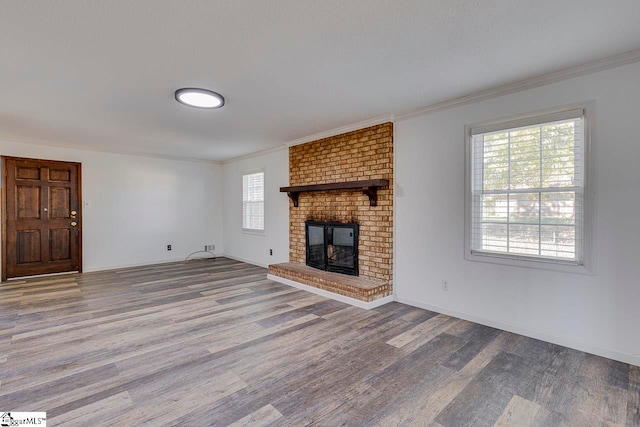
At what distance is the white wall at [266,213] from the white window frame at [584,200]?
325 cm

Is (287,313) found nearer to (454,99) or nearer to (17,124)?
(454,99)

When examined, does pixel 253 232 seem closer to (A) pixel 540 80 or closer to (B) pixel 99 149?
(B) pixel 99 149

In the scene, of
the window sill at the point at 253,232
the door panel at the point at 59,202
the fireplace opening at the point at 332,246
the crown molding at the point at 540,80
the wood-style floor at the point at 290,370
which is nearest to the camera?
the wood-style floor at the point at 290,370

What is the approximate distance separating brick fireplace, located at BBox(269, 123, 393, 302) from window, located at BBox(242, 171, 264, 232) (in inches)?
52.1

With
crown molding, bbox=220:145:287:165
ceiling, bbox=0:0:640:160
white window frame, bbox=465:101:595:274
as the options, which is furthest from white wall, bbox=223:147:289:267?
white window frame, bbox=465:101:595:274

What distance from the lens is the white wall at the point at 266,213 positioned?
5.80 meters

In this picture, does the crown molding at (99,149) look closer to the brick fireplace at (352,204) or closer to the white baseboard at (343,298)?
the brick fireplace at (352,204)

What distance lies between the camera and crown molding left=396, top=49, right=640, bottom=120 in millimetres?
2416

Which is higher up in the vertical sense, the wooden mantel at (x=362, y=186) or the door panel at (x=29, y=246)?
the wooden mantel at (x=362, y=186)

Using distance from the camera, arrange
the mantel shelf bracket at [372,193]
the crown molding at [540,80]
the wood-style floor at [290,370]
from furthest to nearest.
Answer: the mantel shelf bracket at [372,193] < the crown molding at [540,80] < the wood-style floor at [290,370]

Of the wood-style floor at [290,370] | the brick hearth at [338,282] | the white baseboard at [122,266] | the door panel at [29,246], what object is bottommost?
the wood-style floor at [290,370]

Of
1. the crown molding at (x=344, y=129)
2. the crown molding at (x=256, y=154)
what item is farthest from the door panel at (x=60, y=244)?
the crown molding at (x=344, y=129)

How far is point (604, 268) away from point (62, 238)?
7766 millimetres

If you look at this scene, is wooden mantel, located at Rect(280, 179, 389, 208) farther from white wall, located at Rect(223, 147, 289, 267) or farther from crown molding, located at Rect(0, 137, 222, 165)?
crown molding, located at Rect(0, 137, 222, 165)
